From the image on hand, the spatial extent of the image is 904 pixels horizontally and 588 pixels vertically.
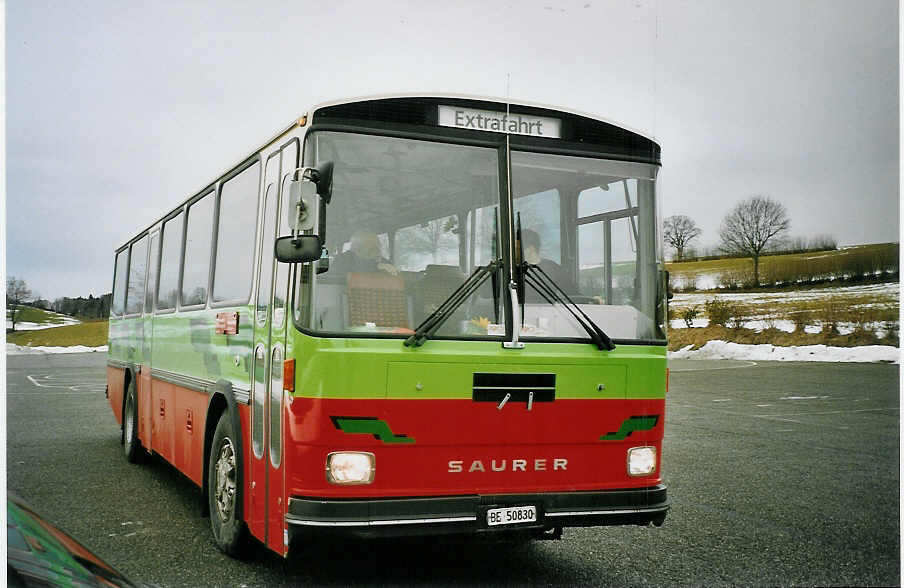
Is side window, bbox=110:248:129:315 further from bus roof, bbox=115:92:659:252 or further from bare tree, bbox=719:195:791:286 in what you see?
bare tree, bbox=719:195:791:286

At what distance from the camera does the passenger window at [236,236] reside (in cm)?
604

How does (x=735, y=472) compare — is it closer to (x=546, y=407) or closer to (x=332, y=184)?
(x=546, y=407)

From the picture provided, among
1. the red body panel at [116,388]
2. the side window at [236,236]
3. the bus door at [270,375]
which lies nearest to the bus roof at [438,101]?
the bus door at [270,375]

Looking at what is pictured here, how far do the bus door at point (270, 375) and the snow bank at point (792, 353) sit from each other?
8.32 metres

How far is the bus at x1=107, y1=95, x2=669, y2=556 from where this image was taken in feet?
15.6

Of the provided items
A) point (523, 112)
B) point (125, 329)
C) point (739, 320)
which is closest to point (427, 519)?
point (523, 112)

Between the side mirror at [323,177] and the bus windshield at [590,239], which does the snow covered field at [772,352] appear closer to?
the side mirror at [323,177]

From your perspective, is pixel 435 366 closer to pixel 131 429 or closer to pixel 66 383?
pixel 131 429

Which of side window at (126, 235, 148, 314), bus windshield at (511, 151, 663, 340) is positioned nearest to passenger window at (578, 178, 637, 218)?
bus windshield at (511, 151, 663, 340)

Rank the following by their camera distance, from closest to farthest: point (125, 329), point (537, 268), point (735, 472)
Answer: point (537, 268), point (735, 472), point (125, 329)

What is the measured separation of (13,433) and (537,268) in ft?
32.7

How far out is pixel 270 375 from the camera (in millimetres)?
5184

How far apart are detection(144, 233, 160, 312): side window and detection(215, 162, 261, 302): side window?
269 centimetres

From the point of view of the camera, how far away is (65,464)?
379 inches
